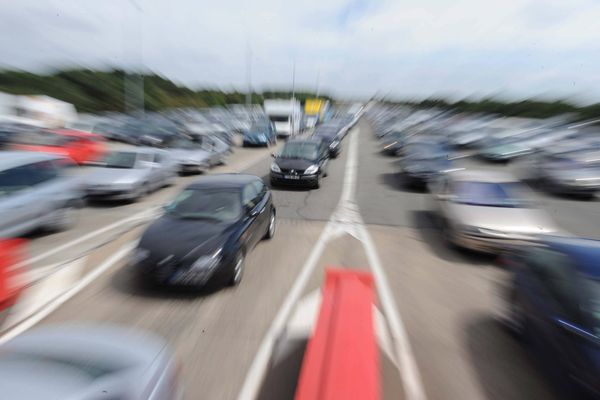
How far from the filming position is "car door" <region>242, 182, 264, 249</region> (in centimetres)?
690

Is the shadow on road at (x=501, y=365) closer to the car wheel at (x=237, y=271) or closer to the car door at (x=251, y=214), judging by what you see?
the car wheel at (x=237, y=271)

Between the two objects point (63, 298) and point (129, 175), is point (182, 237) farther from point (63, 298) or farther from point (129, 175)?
point (129, 175)

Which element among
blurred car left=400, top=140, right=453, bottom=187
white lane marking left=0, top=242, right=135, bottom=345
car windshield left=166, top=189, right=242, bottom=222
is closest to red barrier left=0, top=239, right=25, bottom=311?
white lane marking left=0, top=242, right=135, bottom=345

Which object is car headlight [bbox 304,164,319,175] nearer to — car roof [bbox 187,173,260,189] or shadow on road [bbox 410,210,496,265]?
shadow on road [bbox 410,210,496,265]

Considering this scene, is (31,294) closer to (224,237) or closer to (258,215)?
(224,237)

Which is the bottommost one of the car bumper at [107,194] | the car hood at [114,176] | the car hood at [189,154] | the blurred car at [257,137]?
the car bumper at [107,194]

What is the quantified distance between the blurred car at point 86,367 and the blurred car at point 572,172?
15768 millimetres

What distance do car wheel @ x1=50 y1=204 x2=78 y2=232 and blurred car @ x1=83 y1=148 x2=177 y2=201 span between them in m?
2.19

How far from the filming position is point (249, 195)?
7.55 meters

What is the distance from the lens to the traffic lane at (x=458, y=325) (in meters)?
4.04

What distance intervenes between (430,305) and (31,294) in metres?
5.95

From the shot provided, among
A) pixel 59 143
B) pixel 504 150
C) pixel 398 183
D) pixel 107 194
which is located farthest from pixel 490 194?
pixel 59 143

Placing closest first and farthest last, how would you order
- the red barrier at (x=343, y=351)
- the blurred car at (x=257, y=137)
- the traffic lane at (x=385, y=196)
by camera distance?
the red barrier at (x=343, y=351) → the traffic lane at (x=385, y=196) → the blurred car at (x=257, y=137)

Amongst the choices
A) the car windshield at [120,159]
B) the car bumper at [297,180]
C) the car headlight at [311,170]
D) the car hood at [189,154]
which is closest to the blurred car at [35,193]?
the car windshield at [120,159]
